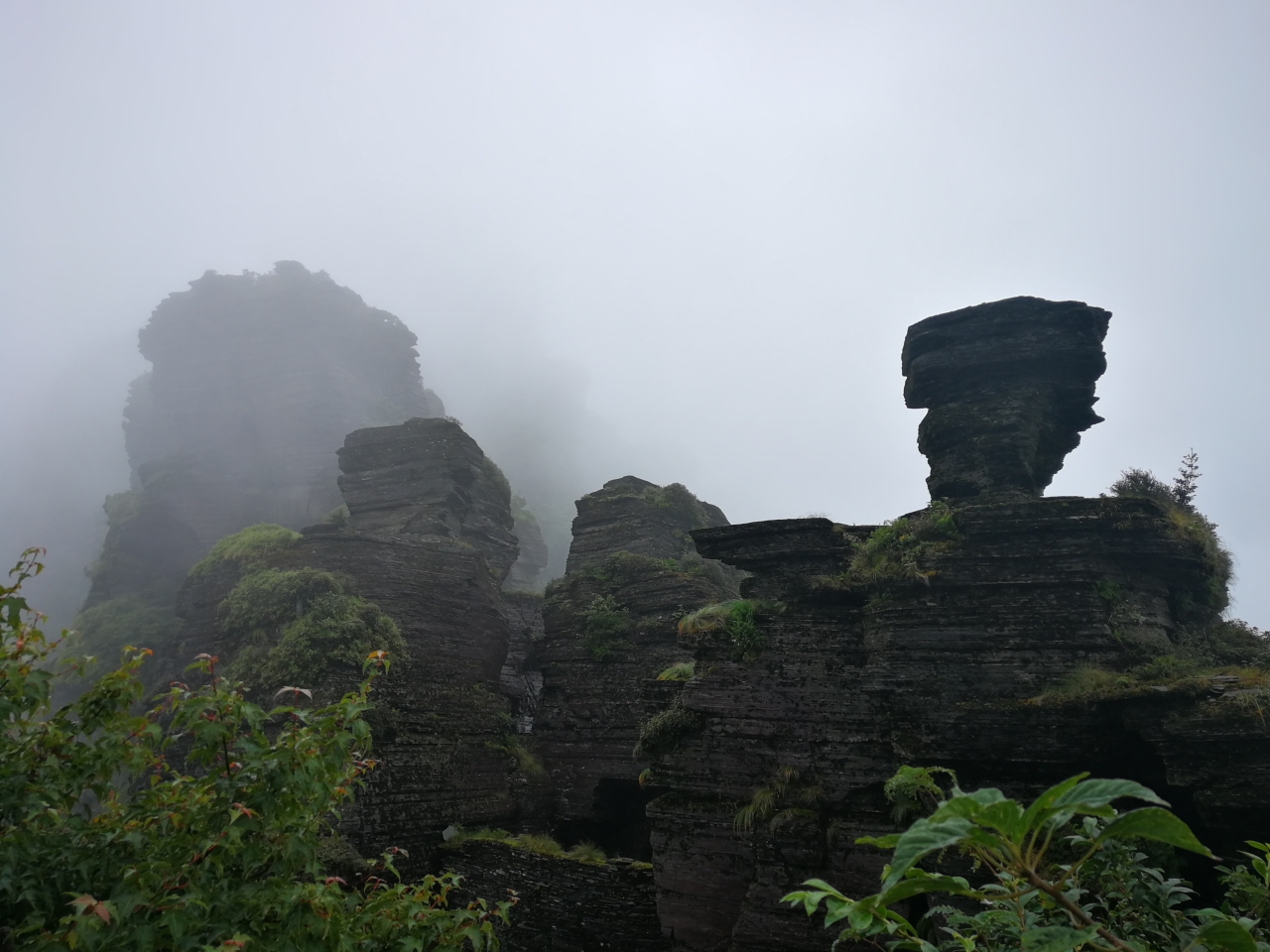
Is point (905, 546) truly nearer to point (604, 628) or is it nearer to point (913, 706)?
point (913, 706)

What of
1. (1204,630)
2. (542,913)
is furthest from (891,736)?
(542,913)

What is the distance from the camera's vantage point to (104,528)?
219 ft

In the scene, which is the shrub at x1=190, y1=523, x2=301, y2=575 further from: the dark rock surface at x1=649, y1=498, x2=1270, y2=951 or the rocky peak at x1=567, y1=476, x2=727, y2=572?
the dark rock surface at x1=649, y1=498, x2=1270, y2=951

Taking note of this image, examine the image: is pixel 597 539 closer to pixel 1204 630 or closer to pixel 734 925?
pixel 734 925

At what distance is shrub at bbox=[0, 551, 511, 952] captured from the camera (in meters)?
3.63

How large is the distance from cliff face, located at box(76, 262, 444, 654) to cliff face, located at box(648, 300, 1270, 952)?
36021 mm

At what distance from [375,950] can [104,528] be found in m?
79.2

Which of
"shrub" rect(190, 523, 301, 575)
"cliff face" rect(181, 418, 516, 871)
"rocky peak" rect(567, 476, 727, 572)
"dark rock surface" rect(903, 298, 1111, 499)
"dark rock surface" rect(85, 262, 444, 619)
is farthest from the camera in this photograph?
"dark rock surface" rect(85, 262, 444, 619)

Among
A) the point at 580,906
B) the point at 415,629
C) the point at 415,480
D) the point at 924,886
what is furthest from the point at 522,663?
the point at 924,886

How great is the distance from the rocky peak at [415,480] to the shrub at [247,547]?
350 cm

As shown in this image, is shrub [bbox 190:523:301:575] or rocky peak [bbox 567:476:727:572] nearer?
shrub [bbox 190:523:301:575]

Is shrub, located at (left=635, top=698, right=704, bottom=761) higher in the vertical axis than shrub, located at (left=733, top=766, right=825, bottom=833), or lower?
higher

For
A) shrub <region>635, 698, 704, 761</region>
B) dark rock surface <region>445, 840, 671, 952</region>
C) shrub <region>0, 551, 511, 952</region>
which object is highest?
shrub <region>635, 698, 704, 761</region>

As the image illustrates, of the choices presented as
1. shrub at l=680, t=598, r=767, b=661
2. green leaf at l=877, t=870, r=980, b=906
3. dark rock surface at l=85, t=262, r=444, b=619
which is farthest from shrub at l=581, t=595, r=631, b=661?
dark rock surface at l=85, t=262, r=444, b=619
